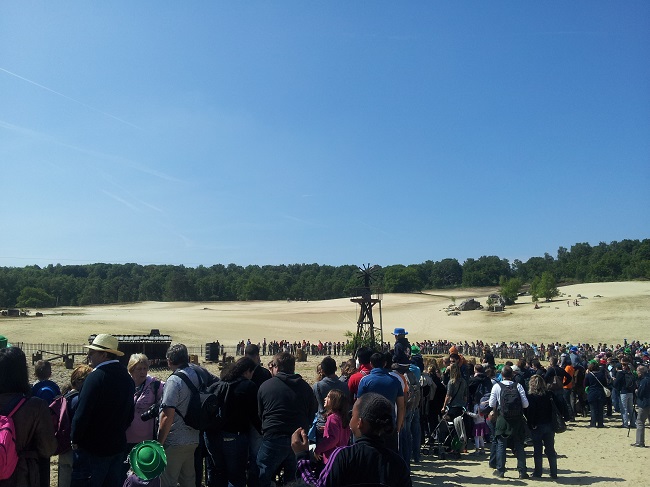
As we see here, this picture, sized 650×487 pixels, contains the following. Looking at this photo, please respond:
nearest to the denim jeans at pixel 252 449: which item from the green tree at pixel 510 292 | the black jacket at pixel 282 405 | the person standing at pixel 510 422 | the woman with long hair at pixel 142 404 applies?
the black jacket at pixel 282 405

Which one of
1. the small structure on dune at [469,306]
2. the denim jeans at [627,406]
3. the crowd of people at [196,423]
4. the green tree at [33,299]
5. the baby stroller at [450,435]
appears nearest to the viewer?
the crowd of people at [196,423]

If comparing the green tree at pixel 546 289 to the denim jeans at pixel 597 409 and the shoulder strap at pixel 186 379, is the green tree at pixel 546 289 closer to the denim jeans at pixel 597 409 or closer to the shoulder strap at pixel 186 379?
the denim jeans at pixel 597 409

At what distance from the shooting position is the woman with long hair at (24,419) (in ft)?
14.3

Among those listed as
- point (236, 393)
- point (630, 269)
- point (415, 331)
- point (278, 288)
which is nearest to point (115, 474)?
point (236, 393)

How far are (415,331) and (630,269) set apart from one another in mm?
67334

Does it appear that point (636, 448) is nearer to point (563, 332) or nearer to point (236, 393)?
point (236, 393)

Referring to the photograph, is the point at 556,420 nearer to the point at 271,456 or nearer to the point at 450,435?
the point at 450,435

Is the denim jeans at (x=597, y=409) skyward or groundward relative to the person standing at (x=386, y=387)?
groundward

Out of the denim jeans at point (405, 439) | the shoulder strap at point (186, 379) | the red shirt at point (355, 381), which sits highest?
the shoulder strap at point (186, 379)

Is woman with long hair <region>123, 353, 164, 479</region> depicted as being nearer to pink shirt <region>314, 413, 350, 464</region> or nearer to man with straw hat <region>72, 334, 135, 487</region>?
man with straw hat <region>72, 334, 135, 487</region>

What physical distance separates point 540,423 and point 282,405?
559 centimetres

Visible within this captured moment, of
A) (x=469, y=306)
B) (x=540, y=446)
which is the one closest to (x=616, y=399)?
(x=540, y=446)

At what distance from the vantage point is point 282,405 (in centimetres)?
600

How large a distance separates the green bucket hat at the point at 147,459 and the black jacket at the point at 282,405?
1.16 m
